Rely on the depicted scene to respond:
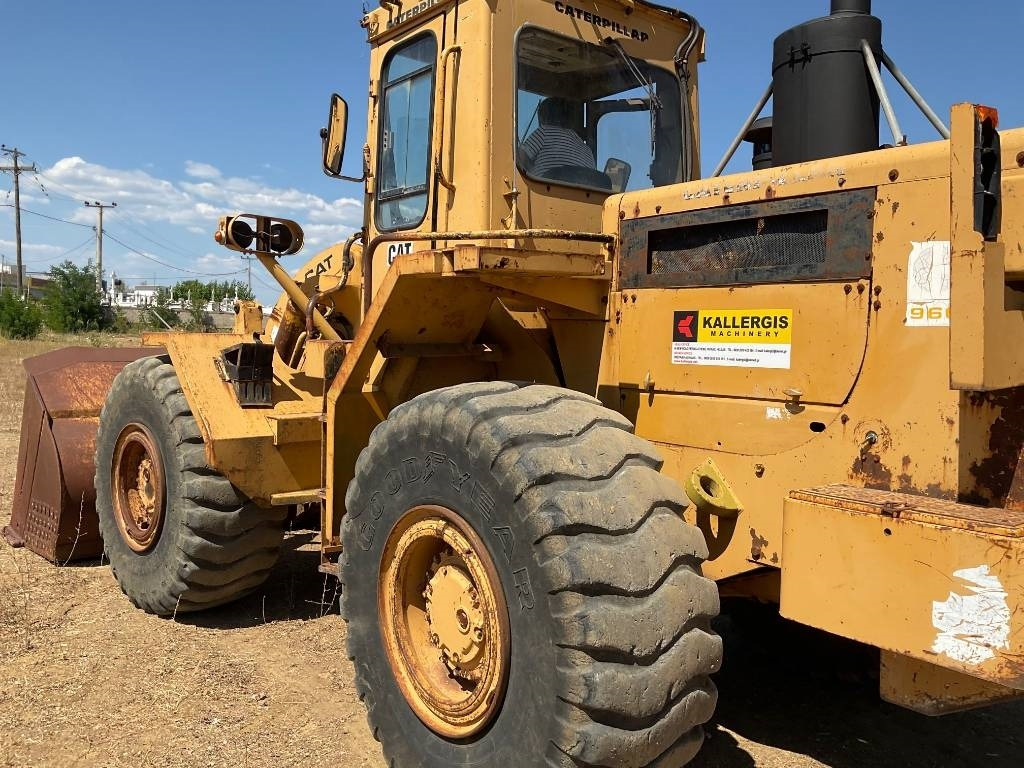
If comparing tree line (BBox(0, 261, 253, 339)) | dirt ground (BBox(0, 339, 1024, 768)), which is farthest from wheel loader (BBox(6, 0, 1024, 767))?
→ tree line (BBox(0, 261, 253, 339))

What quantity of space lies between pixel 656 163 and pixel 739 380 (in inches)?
67.5

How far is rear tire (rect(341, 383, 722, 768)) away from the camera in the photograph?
7.76 feet

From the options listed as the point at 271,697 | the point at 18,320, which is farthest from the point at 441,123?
the point at 18,320

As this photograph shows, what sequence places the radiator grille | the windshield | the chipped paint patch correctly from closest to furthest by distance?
the chipped paint patch
the radiator grille
the windshield

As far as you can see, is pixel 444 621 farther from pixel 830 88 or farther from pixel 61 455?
pixel 61 455

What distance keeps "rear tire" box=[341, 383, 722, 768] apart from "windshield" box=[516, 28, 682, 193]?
4.71 feet

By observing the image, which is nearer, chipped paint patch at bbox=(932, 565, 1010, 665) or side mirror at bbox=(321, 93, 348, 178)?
chipped paint patch at bbox=(932, 565, 1010, 665)

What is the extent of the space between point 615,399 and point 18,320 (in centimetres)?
3886

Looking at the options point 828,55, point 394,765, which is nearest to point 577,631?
point 394,765

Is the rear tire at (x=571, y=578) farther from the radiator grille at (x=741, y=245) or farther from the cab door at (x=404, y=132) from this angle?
the cab door at (x=404, y=132)

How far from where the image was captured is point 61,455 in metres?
5.89

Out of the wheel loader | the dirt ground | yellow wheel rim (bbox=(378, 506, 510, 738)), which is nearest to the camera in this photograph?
the wheel loader

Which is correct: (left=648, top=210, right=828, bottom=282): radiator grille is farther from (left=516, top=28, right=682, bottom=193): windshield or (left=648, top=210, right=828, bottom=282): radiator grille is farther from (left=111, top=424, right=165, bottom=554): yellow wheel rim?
(left=111, top=424, right=165, bottom=554): yellow wheel rim

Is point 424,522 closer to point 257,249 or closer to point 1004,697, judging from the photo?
point 1004,697
